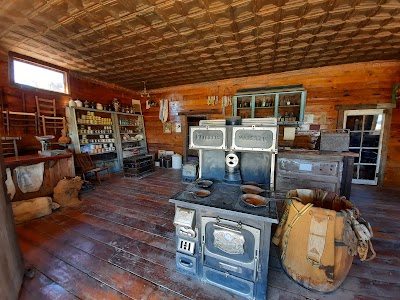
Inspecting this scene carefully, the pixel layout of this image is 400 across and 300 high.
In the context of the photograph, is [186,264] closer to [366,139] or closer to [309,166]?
[309,166]

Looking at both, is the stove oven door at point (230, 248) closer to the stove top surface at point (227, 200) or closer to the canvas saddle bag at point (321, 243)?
the stove top surface at point (227, 200)

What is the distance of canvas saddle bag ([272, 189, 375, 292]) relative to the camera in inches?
49.3

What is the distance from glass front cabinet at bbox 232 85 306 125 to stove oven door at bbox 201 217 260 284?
10.9ft

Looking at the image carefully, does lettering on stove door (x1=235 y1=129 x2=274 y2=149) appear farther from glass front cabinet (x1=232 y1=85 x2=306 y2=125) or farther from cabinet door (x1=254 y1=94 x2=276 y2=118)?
cabinet door (x1=254 y1=94 x2=276 y2=118)

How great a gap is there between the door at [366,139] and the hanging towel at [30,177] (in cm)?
609

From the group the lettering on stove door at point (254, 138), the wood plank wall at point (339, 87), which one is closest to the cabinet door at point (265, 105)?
the wood plank wall at point (339, 87)

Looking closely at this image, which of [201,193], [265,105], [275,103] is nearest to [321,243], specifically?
[201,193]

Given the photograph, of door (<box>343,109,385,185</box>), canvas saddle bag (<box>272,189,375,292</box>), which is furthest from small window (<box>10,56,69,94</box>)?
door (<box>343,109,385,185</box>)

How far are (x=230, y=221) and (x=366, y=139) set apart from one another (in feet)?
14.3

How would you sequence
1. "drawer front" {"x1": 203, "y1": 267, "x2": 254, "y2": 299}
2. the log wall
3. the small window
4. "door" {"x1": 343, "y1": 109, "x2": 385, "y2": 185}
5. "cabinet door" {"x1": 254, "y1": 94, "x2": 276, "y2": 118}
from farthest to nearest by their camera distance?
"cabinet door" {"x1": 254, "y1": 94, "x2": 276, "y2": 118}
"door" {"x1": 343, "y1": 109, "x2": 385, "y2": 185}
the log wall
the small window
"drawer front" {"x1": 203, "y1": 267, "x2": 254, "y2": 299}

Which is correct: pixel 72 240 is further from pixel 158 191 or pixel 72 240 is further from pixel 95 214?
pixel 158 191

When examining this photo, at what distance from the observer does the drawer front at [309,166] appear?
2.53m

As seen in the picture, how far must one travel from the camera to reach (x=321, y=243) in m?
1.27

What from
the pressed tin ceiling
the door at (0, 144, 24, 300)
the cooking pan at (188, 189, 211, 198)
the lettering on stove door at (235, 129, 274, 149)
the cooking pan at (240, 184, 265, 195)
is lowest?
the door at (0, 144, 24, 300)
